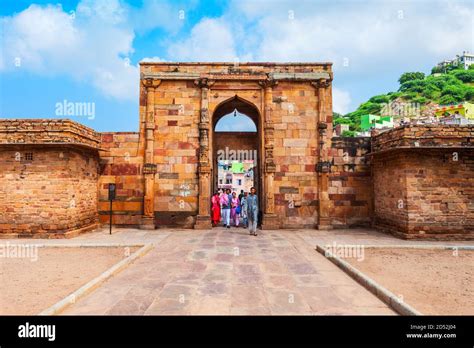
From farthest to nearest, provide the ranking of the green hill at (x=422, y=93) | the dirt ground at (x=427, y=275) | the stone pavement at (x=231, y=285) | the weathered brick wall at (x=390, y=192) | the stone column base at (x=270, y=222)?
the green hill at (x=422, y=93)
the stone column base at (x=270, y=222)
the weathered brick wall at (x=390, y=192)
the dirt ground at (x=427, y=275)
the stone pavement at (x=231, y=285)

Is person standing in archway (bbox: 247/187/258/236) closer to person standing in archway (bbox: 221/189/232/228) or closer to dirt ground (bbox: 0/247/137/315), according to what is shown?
person standing in archway (bbox: 221/189/232/228)

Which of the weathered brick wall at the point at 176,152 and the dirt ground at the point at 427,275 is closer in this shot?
the dirt ground at the point at 427,275

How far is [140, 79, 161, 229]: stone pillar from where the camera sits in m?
12.3

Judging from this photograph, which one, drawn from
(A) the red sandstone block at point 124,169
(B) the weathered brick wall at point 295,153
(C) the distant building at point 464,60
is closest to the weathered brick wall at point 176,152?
(A) the red sandstone block at point 124,169

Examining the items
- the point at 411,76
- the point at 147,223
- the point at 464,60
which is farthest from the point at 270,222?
the point at 464,60

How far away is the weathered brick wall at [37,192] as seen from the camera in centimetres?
1013

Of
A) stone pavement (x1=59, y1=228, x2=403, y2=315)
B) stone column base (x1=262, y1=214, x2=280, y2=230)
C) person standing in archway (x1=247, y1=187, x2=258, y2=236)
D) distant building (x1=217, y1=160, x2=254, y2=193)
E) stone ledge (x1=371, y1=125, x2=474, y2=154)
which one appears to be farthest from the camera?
distant building (x1=217, y1=160, x2=254, y2=193)

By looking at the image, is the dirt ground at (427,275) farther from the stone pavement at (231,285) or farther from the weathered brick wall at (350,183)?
the weathered brick wall at (350,183)

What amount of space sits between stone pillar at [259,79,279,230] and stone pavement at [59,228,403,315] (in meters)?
3.09

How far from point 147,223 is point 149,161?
8.96 ft

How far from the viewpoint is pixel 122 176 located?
1272 centimetres

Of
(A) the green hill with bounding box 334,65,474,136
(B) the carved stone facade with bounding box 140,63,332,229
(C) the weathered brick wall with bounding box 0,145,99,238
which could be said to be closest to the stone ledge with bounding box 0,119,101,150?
(C) the weathered brick wall with bounding box 0,145,99,238

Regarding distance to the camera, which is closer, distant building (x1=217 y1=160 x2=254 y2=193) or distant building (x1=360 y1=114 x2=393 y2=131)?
distant building (x1=217 y1=160 x2=254 y2=193)

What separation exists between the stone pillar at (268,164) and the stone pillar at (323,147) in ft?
6.60
